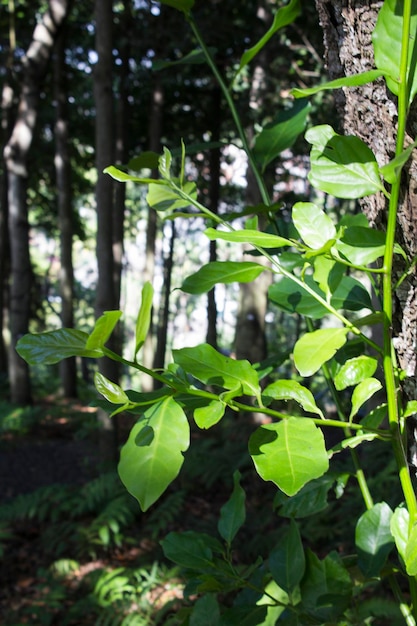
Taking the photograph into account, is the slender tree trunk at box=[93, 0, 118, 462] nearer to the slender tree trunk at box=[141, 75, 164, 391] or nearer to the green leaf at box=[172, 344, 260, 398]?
the slender tree trunk at box=[141, 75, 164, 391]

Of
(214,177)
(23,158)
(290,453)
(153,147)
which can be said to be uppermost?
(153,147)

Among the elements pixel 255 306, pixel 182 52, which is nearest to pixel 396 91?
pixel 255 306

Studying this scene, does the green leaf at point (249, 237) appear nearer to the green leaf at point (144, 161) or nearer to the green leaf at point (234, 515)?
the green leaf at point (144, 161)

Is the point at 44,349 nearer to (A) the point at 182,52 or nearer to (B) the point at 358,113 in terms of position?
(B) the point at 358,113

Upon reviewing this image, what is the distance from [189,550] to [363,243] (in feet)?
1.85

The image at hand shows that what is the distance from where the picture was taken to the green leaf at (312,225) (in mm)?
652

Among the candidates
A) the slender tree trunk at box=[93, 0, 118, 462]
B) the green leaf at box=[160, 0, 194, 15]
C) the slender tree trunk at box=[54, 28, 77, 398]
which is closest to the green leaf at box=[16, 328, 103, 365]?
the green leaf at box=[160, 0, 194, 15]

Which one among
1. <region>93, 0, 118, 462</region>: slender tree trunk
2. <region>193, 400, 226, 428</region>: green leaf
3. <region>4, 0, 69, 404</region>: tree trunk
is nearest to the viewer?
<region>193, 400, 226, 428</region>: green leaf

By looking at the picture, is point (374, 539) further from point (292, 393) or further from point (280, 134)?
point (280, 134)

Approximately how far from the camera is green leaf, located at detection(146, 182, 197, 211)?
696 mm

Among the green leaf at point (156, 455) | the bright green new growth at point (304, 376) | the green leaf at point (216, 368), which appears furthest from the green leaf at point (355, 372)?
the green leaf at point (156, 455)

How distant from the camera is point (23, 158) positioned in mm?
8812

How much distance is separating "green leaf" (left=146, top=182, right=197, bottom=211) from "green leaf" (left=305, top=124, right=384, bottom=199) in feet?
0.55

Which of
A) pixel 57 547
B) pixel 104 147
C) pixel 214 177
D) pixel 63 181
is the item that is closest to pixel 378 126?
pixel 57 547
